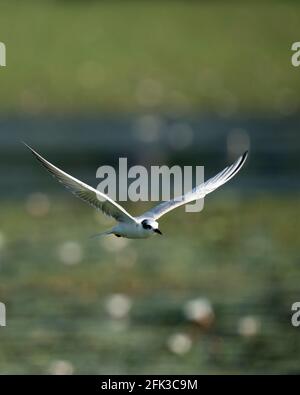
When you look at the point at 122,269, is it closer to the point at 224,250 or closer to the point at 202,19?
the point at 224,250

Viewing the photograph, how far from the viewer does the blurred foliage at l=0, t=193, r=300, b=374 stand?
593 cm

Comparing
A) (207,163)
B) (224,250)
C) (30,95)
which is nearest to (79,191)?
(224,250)

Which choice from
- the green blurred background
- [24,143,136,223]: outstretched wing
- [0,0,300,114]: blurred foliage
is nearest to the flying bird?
[24,143,136,223]: outstretched wing

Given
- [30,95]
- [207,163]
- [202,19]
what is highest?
[202,19]

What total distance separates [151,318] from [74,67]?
9267 millimetres

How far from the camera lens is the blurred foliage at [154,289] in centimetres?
593

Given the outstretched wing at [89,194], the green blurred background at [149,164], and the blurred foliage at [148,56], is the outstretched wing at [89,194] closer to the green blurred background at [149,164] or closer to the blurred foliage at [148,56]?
the green blurred background at [149,164]

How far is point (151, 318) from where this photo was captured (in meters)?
6.39

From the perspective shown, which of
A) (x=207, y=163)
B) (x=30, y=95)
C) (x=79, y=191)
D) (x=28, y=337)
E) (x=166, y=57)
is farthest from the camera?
(x=166, y=57)

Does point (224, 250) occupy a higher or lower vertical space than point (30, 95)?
lower

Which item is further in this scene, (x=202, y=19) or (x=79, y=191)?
(x=202, y=19)

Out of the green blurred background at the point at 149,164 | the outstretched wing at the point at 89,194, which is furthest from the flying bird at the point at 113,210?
the green blurred background at the point at 149,164

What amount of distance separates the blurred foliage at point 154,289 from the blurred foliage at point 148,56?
5398mm

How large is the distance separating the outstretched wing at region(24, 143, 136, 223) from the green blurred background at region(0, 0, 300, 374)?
1271 millimetres
